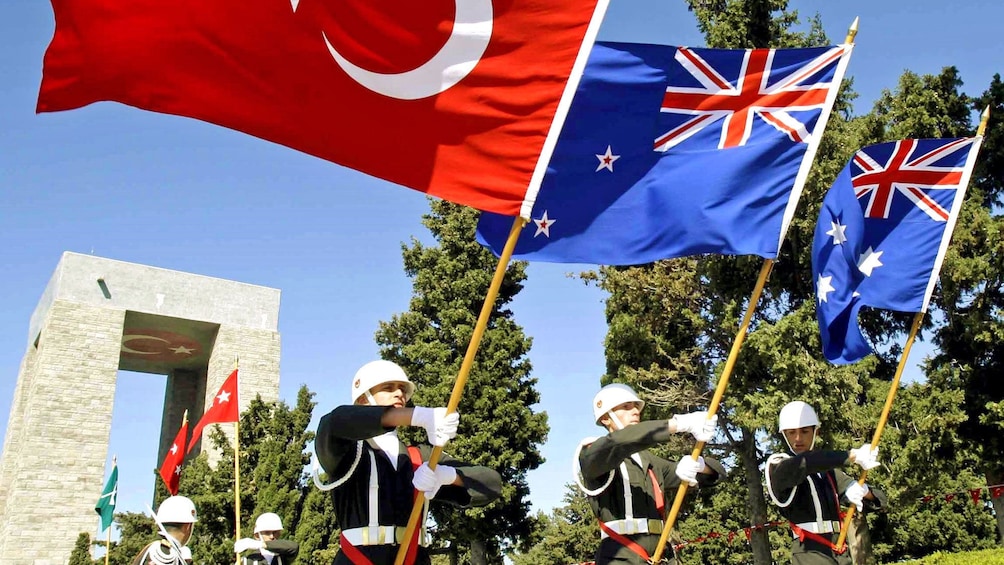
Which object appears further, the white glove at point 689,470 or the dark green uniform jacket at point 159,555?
the dark green uniform jacket at point 159,555

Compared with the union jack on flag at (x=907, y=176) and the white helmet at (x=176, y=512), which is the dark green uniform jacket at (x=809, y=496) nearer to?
the union jack on flag at (x=907, y=176)

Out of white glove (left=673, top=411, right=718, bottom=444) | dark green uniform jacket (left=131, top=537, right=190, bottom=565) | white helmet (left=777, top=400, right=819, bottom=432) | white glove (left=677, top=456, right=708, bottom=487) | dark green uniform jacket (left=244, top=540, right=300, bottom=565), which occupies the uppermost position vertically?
white helmet (left=777, top=400, right=819, bottom=432)

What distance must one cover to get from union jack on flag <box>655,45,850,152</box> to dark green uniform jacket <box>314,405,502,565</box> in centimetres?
323

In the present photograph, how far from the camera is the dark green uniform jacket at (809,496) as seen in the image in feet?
19.1

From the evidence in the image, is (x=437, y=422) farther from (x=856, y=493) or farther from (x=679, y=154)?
(x=856, y=493)

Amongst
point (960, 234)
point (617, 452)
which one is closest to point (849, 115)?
point (960, 234)

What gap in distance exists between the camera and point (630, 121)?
614 cm

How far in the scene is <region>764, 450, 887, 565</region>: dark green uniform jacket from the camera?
5836 mm

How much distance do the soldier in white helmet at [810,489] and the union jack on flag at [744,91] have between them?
221cm

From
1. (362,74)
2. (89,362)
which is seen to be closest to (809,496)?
(362,74)

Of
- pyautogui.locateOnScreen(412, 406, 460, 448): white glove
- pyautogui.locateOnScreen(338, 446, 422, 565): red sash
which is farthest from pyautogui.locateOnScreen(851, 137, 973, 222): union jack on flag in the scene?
pyautogui.locateOnScreen(338, 446, 422, 565): red sash

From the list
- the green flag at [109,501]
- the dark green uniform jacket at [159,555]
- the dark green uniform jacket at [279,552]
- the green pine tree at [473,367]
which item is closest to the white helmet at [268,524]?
the dark green uniform jacket at [279,552]

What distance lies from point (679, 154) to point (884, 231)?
293cm

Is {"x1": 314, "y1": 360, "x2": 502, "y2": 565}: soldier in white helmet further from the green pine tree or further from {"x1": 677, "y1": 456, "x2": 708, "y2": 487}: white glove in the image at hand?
the green pine tree
